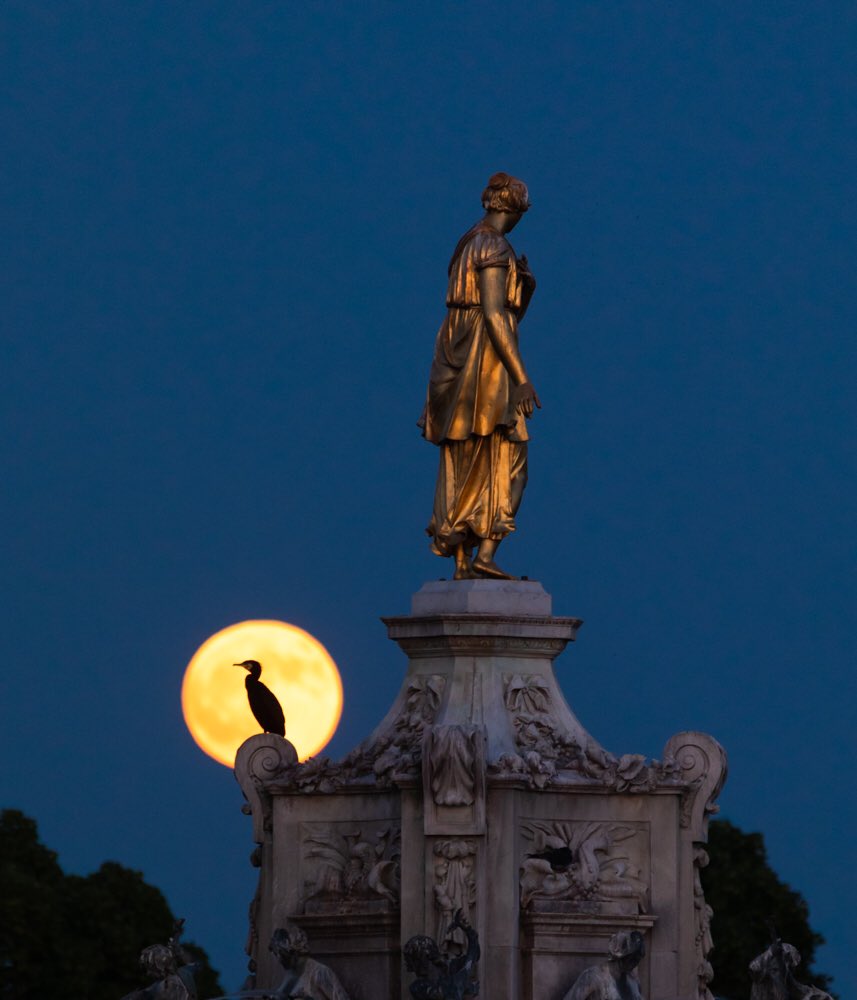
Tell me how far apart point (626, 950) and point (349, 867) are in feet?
8.56

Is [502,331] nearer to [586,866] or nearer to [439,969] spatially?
[586,866]

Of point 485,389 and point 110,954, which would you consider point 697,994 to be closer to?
point 485,389

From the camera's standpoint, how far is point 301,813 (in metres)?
30.2

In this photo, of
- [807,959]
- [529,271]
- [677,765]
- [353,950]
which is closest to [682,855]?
[677,765]

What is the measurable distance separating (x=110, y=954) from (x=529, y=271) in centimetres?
1682

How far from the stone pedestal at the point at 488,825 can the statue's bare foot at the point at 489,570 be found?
0.26 meters

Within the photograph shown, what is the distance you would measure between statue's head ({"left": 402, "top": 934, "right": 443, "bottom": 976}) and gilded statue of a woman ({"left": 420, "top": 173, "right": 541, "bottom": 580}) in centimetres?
361

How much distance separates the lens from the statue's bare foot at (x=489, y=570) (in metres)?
30.5

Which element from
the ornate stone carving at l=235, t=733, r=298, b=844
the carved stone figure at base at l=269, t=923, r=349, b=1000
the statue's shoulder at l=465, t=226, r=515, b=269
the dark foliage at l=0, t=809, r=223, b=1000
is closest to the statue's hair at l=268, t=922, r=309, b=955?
the carved stone figure at base at l=269, t=923, r=349, b=1000

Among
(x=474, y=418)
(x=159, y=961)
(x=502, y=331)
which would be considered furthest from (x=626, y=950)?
(x=502, y=331)

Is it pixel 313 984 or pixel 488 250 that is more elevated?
pixel 488 250

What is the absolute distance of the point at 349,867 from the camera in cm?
2995

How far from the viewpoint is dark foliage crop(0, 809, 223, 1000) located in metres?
44.5

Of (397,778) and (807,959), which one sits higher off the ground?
(807,959)
